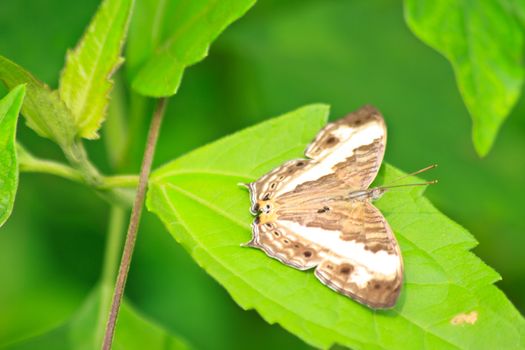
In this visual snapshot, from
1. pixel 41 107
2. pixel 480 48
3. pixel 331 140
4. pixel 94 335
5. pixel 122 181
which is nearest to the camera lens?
pixel 41 107

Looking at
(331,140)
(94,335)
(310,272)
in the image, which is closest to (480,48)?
(331,140)

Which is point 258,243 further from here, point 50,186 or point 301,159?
point 50,186

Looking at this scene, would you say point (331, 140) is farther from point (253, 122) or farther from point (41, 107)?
point (253, 122)

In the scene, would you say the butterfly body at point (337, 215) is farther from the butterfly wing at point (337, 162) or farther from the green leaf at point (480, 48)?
the green leaf at point (480, 48)

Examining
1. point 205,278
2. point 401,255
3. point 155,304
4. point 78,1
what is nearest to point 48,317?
point 155,304

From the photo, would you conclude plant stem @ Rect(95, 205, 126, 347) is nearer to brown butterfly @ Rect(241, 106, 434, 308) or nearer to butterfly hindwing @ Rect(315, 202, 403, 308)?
brown butterfly @ Rect(241, 106, 434, 308)
